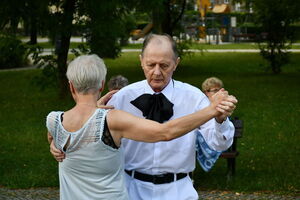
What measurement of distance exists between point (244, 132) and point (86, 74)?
393 inches

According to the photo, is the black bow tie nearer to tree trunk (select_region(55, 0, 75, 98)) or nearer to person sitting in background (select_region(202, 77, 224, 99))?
person sitting in background (select_region(202, 77, 224, 99))

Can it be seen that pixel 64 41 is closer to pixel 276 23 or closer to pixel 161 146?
pixel 276 23

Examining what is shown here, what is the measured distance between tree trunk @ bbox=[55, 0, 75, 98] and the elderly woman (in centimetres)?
1383

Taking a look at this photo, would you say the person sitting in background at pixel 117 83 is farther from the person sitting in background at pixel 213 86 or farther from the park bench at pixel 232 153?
the park bench at pixel 232 153

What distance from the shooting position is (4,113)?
1700 centimetres

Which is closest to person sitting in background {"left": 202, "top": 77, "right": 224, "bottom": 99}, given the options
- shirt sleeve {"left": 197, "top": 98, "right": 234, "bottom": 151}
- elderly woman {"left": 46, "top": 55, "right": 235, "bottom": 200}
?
shirt sleeve {"left": 197, "top": 98, "right": 234, "bottom": 151}

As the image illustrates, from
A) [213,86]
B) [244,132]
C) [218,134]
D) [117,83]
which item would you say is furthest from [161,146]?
[244,132]

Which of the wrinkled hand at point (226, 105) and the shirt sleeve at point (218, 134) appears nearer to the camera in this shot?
the wrinkled hand at point (226, 105)

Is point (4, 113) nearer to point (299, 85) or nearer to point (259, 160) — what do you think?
point (259, 160)

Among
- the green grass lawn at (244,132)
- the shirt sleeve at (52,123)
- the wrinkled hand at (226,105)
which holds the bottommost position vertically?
the green grass lawn at (244,132)

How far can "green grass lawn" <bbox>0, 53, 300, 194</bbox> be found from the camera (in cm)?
990

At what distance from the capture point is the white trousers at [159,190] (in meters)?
4.34

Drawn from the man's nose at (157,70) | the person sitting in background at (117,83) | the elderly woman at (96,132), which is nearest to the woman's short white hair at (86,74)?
the elderly woman at (96,132)

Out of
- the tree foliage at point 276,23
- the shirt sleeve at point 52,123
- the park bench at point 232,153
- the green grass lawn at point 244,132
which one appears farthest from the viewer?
the tree foliage at point 276,23
